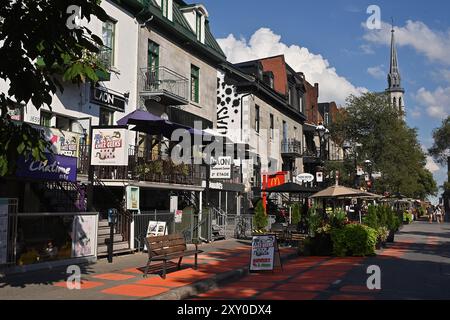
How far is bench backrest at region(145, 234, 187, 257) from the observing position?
10.6 meters

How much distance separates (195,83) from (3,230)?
55.1 feet

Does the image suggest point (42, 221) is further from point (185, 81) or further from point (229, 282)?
point (185, 81)

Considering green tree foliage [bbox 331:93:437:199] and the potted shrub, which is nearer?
the potted shrub

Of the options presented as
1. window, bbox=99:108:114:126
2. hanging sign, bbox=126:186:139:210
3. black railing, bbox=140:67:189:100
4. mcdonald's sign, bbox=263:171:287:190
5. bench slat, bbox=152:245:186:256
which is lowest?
bench slat, bbox=152:245:186:256

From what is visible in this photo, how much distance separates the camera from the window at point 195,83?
83.6 ft

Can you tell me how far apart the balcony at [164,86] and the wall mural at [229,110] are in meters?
6.79

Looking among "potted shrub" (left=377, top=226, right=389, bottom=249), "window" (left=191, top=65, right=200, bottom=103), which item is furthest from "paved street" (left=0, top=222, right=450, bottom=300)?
"window" (left=191, top=65, right=200, bottom=103)

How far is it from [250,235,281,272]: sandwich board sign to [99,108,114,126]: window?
868cm

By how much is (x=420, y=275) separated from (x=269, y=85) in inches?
1035

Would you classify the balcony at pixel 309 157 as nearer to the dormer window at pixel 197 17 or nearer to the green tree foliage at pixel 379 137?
the green tree foliage at pixel 379 137

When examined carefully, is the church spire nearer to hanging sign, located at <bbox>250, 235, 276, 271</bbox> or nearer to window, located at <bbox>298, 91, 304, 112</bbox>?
window, located at <bbox>298, 91, 304, 112</bbox>

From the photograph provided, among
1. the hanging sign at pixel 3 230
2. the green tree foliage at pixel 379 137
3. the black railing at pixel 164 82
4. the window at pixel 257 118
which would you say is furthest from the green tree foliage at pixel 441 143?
the hanging sign at pixel 3 230

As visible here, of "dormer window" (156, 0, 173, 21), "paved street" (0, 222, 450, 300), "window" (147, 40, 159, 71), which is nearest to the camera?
"paved street" (0, 222, 450, 300)
